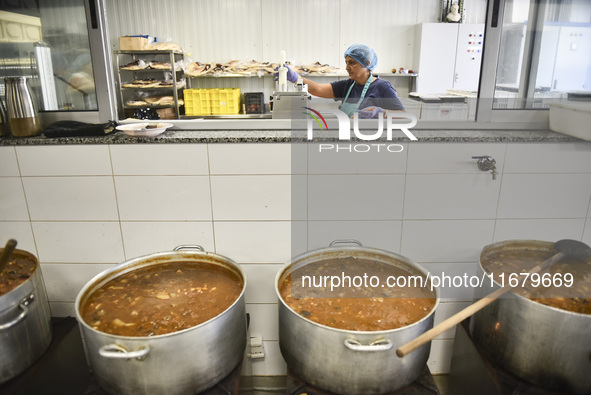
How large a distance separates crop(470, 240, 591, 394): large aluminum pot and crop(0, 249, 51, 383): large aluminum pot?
161cm

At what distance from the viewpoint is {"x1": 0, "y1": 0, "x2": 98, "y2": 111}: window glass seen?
1.79m

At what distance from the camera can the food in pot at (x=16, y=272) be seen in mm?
1399

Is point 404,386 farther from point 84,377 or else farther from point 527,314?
point 84,377

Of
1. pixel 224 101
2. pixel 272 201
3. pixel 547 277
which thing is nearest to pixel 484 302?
pixel 547 277

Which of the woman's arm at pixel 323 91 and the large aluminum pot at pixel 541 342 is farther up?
the woman's arm at pixel 323 91

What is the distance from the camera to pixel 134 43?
5.00m

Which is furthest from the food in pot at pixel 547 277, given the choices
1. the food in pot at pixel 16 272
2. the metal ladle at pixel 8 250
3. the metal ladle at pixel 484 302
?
the food in pot at pixel 16 272

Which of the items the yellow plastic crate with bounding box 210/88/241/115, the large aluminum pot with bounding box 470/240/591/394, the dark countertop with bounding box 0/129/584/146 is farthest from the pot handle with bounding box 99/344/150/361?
the yellow plastic crate with bounding box 210/88/241/115

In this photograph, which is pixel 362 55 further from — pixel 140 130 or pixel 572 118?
pixel 140 130

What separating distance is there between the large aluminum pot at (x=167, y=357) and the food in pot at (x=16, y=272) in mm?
302

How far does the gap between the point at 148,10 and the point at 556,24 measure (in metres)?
5.10

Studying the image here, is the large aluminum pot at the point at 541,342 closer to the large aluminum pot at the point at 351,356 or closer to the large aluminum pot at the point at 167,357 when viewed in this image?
the large aluminum pot at the point at 351,356

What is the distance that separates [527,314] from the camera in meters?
1.23

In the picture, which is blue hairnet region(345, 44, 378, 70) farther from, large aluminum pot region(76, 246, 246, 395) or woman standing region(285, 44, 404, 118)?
large aluminum pot region(76, 246, 246, 395)
